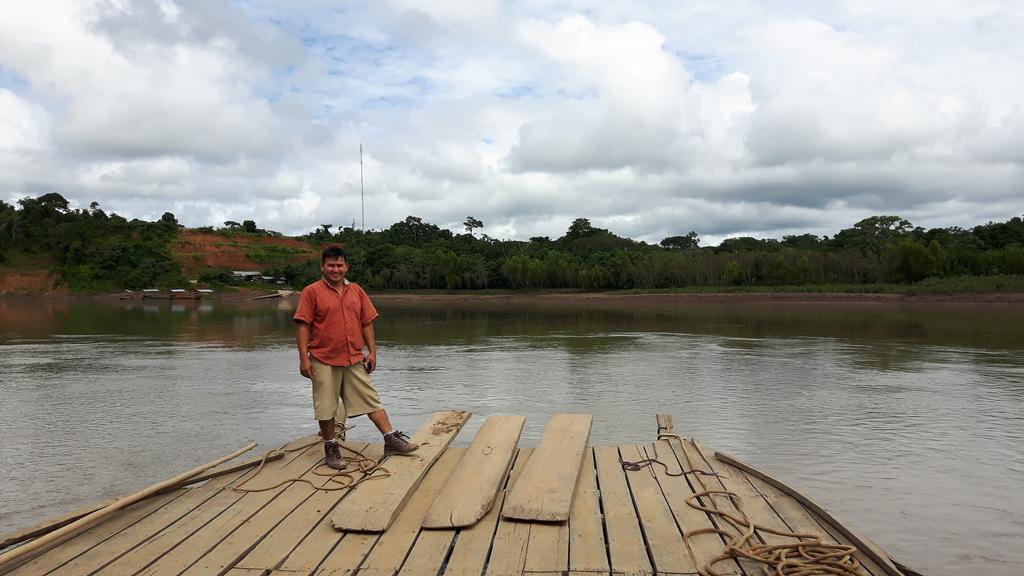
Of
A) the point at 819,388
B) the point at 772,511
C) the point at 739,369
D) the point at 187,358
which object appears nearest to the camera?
the point at 772,511

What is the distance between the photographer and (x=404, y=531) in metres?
4.05

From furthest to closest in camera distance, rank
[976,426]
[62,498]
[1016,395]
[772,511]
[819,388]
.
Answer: [819,388]
[1016,395]
[976,426]
[62,498]
[772,511]

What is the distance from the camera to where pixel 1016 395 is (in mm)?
11703

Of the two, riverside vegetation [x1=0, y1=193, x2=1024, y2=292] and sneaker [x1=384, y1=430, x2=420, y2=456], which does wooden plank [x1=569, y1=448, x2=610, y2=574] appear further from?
riverside vegetation [x1=0, y1=193, x2=1024, y2=292]

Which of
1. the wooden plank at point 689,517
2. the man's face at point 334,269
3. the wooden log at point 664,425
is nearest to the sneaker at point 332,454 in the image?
the man's face at point 334,269

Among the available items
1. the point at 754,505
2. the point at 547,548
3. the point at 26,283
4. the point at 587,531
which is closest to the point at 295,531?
the point at 547,548

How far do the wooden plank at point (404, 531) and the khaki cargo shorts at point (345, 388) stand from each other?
3.03 ft

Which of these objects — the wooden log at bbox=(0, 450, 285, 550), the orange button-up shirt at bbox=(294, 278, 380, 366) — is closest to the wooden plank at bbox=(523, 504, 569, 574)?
the orange button-up shirt at bbox=(294, 278, 380, 366)

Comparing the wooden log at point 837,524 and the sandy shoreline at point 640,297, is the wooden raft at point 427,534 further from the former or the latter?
the sandy shoreline at point 640,297

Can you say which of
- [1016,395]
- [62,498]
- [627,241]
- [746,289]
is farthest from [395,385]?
[627,241]

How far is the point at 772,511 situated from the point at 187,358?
661 inches

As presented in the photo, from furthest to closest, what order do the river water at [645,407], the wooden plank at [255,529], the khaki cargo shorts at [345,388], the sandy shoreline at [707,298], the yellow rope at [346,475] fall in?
1. the sandy shoreline at [707,298]
2. the river water at [645,407]
3. the khaki cargo shorts at [345,388]
4. the yellow rope at [346,475]
5. the wooden plank at [255,529]

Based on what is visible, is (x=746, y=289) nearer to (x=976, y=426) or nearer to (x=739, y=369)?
(x=739, y=369)

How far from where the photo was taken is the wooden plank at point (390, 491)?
159 inches
